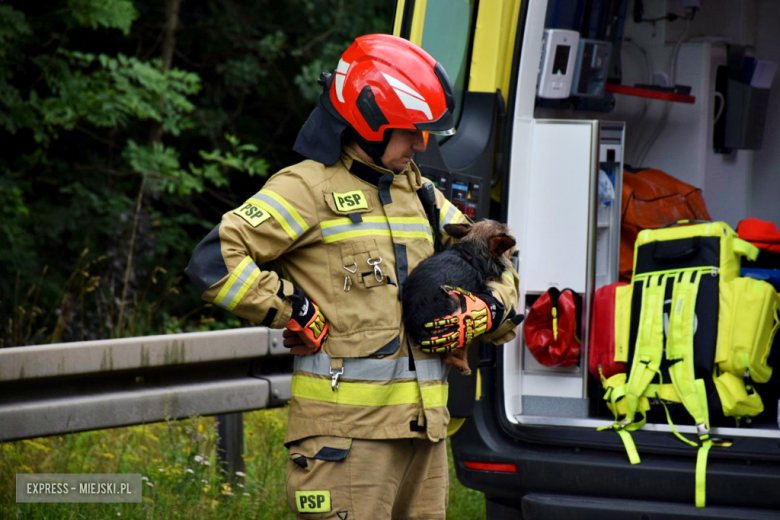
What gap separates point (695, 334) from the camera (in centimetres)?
352

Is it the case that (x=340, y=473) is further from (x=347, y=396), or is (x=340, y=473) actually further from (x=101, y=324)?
(x=101, y=324)

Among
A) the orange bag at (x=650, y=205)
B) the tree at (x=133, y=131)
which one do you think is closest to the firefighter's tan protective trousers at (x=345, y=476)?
the orange bag at (x=650, y=205)

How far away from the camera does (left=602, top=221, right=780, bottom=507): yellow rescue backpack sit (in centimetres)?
342

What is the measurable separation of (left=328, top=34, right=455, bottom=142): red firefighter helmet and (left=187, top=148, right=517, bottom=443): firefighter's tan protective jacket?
136 mm

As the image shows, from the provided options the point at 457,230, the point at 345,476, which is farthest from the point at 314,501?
the point at 457,230

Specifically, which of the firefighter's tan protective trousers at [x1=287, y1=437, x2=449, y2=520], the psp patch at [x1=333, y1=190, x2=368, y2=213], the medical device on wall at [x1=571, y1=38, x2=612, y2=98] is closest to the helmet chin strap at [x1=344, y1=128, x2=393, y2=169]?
the psp patch at [x1=333, y1=190, x2=368, y2=213]

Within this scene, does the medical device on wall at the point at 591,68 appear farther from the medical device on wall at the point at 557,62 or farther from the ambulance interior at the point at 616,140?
the medical device on wall at the point at 557,62

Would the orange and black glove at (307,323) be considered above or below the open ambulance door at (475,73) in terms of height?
below

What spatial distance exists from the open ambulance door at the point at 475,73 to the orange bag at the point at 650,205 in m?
1.14

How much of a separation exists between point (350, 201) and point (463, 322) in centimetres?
43

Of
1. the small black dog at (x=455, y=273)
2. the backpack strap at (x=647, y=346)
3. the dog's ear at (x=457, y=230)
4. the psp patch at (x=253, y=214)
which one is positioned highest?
the psp patch at (x=253, y=214)

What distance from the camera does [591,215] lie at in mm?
3729

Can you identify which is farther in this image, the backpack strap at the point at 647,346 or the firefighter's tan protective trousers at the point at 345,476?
the backpack strap at the point at 647,346

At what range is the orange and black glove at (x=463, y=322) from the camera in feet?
8.55
